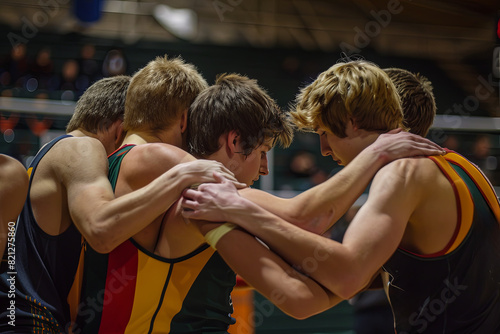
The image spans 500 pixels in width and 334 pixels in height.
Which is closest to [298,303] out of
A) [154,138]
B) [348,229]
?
[348,229]

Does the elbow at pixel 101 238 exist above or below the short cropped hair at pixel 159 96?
below

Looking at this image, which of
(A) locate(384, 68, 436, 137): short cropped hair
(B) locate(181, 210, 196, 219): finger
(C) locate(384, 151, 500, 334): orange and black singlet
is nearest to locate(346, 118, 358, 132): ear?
(A) locate(384, 68, 436, 137): short cropped hair

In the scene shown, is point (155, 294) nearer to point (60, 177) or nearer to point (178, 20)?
point (60, 177)

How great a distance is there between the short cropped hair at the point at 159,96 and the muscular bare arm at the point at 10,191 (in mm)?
464

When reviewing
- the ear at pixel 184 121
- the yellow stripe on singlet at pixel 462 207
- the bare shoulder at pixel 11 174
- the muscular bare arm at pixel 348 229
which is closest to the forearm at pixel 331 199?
the muscular bare arm at pixel 348 229

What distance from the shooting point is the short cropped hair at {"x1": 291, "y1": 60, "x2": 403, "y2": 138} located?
2006 millimetres

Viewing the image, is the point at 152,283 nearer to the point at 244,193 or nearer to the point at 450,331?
the point at 244,193

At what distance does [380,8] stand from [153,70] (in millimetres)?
7425

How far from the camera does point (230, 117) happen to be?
81.6 inches

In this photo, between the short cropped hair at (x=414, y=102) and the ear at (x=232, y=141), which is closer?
the ear at (x=232, y=141)

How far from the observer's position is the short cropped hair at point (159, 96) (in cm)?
213

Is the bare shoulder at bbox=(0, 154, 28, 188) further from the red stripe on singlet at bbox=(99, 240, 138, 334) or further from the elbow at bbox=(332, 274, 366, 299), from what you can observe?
the elbow at bbox=(332, 274, 366, 299)

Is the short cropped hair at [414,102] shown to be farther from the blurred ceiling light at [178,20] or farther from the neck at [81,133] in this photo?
the blurred ceiling light at [178,20]

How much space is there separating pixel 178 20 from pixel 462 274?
6.40m
